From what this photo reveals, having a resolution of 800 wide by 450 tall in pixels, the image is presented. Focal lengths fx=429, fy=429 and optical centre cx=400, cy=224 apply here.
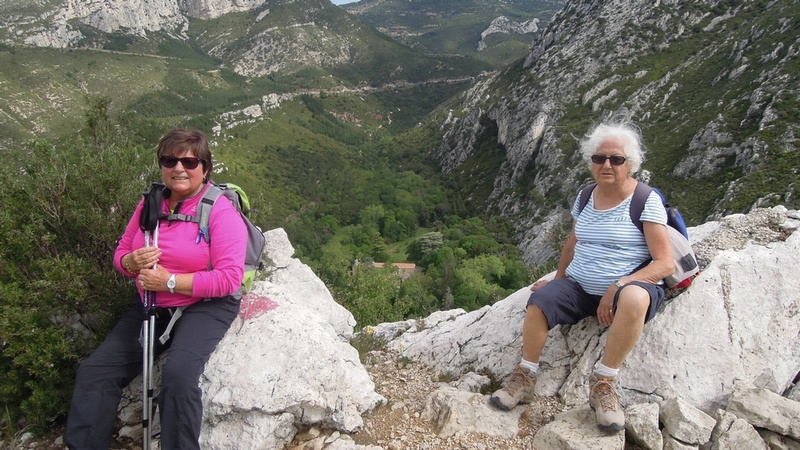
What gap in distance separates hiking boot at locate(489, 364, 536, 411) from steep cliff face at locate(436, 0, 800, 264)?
3705 centimetres

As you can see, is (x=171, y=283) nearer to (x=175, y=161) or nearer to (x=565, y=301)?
(x=175, y=161)

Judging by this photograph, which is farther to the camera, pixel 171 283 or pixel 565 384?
pixel 565 384

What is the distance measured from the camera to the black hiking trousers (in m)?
3.43

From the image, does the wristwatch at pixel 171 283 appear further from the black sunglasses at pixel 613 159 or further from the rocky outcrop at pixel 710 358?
the black sunglasses at pixel 613 159

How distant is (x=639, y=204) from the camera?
4359 millimetres

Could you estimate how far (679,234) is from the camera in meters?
4.46

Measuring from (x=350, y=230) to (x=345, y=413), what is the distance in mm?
79632

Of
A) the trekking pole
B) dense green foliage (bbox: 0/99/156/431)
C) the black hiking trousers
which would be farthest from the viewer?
dense green foliage (bbox: 0/99/156/431)

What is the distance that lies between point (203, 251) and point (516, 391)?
342 centimetres

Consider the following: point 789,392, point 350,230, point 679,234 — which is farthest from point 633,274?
point 350,230

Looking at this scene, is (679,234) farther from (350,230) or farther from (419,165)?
(419,165)

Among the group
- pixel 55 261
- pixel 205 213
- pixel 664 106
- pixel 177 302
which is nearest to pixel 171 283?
pixel 177 302

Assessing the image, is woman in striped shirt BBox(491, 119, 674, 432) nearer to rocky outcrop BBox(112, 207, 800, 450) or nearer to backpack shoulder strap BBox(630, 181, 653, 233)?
backpack shoulder strap BBox(630, 181, 653, 233)

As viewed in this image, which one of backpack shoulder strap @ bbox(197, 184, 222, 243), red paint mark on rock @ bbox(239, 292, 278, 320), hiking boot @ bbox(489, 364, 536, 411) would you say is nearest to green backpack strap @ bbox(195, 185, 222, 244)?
backpack shoulder strap @ bbox(197, 184, 222, 243)
